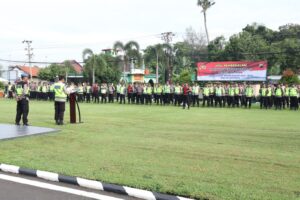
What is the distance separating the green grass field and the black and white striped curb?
0.20 meters

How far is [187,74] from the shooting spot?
4619 centimetres

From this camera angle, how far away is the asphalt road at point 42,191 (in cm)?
560

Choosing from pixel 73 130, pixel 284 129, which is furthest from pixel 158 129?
pixel 284 129

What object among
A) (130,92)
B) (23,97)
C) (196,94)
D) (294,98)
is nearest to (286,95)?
(294,98)

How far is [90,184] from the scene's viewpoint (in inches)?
239

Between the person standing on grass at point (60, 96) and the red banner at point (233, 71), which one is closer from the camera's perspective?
the person standing on grass at point (60, 96)

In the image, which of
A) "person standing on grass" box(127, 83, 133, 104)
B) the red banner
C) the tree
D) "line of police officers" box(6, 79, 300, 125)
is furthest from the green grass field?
the tree

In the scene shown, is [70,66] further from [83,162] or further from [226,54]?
[83,162]

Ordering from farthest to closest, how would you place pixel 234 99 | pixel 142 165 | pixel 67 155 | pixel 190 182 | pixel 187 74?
pixel 187 74
pixel 234 99
pixel 67 155
pixel 142 165
pixel 190 182

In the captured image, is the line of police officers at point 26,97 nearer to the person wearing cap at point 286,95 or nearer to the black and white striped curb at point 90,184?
the black and white striped curb at point 90,184

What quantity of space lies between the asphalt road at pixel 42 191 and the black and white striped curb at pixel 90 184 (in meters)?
0.08

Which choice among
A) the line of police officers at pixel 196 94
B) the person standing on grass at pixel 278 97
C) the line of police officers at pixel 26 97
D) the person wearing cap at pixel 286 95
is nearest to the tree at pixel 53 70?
the line of police officers at pixel 196 94

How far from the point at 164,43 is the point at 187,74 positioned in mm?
11389

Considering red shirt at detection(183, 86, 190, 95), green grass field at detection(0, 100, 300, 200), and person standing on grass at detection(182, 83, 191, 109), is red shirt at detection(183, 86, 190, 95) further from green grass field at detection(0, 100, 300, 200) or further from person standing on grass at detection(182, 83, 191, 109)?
green grass field at detection(0, 100, 300, 200)
